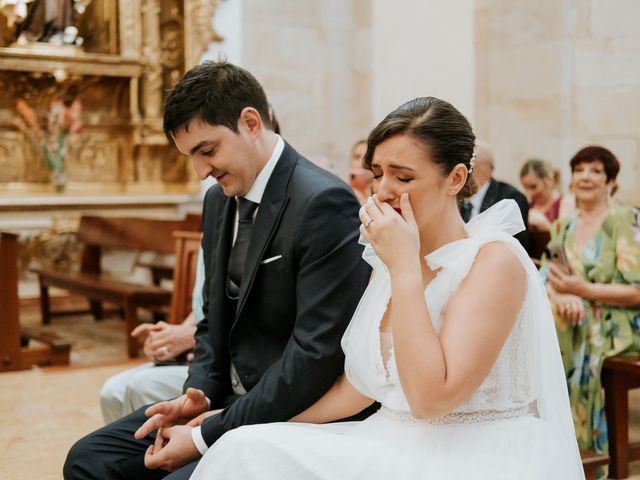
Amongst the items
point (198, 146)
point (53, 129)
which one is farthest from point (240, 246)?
point (53, 129)

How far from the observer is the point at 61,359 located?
246 inches

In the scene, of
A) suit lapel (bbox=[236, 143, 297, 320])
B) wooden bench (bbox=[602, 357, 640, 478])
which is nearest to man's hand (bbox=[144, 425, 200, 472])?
suit lapel (bbox=[236, 143, 297, 320])

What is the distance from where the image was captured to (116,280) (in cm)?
827

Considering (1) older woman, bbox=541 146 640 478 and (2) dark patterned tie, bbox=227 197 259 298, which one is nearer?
(2) dark patterned tie, bbox=227 197 259 298

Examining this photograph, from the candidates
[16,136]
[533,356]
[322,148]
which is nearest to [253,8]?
[322,148]

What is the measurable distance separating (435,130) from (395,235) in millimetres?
292

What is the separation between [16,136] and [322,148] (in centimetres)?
334

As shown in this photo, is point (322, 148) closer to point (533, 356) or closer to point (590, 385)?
point (590, 385)

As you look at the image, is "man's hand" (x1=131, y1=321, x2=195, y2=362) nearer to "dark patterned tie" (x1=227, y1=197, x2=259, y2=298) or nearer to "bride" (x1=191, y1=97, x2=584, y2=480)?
"dark patterned tie" (x1=227, y1=197, x2=259, y2=298)

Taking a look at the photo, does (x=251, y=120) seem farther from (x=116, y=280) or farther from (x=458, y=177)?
(x=116, y=280)

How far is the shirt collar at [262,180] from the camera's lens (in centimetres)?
279

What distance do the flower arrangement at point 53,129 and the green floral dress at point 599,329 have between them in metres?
6.32

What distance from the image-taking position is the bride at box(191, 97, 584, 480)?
2.02 metres

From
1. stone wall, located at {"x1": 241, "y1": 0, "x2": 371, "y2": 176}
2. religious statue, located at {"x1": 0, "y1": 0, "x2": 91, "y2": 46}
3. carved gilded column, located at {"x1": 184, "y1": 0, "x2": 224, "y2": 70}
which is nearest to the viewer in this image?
religious statue, located at {"x1": 0, "y1": 0, "x2": 91, "y2": 46}
